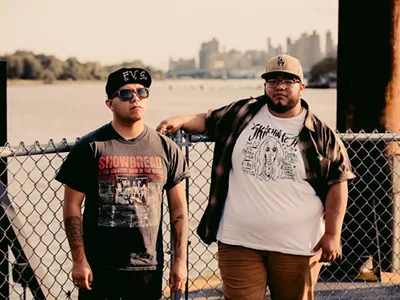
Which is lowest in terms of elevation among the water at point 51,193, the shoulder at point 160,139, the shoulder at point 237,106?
the water at point 51,193

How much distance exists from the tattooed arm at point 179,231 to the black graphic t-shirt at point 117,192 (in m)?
0.17

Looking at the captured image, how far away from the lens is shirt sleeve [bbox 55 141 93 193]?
13.0 ft

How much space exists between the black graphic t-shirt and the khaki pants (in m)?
0.55

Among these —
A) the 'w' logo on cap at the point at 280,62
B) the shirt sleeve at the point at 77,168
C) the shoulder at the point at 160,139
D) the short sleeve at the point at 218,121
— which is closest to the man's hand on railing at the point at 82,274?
the shirt sleeve at the point at 77,168

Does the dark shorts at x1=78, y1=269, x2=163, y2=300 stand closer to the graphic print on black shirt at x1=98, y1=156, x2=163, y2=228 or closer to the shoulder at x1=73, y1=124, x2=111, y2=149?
the graphic print on black shirt at x1=98, y1=156, x2=163, y2=228

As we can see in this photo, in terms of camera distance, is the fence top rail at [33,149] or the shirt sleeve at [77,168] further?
the fence top rail at [33,149]

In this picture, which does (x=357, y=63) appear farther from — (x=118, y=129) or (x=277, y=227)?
(x=118, y=129)

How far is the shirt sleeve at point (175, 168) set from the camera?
416 cm

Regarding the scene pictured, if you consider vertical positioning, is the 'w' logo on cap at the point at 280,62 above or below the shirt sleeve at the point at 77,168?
above

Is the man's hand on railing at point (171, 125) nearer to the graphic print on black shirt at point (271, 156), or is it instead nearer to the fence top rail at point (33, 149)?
the graphic print on black shirt at point (271, 156)

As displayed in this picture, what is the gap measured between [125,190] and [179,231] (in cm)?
44

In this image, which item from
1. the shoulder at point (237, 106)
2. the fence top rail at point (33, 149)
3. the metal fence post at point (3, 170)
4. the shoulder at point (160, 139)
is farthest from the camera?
the metal fence post at point (3, 170)

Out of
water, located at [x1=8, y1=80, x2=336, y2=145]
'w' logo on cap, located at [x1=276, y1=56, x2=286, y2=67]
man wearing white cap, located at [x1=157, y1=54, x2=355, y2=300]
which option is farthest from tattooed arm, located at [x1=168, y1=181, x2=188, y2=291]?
water, located at [x1=8, y1=80, x2=336, y2=145]

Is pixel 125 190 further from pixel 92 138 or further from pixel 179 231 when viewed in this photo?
pixel 179 231
